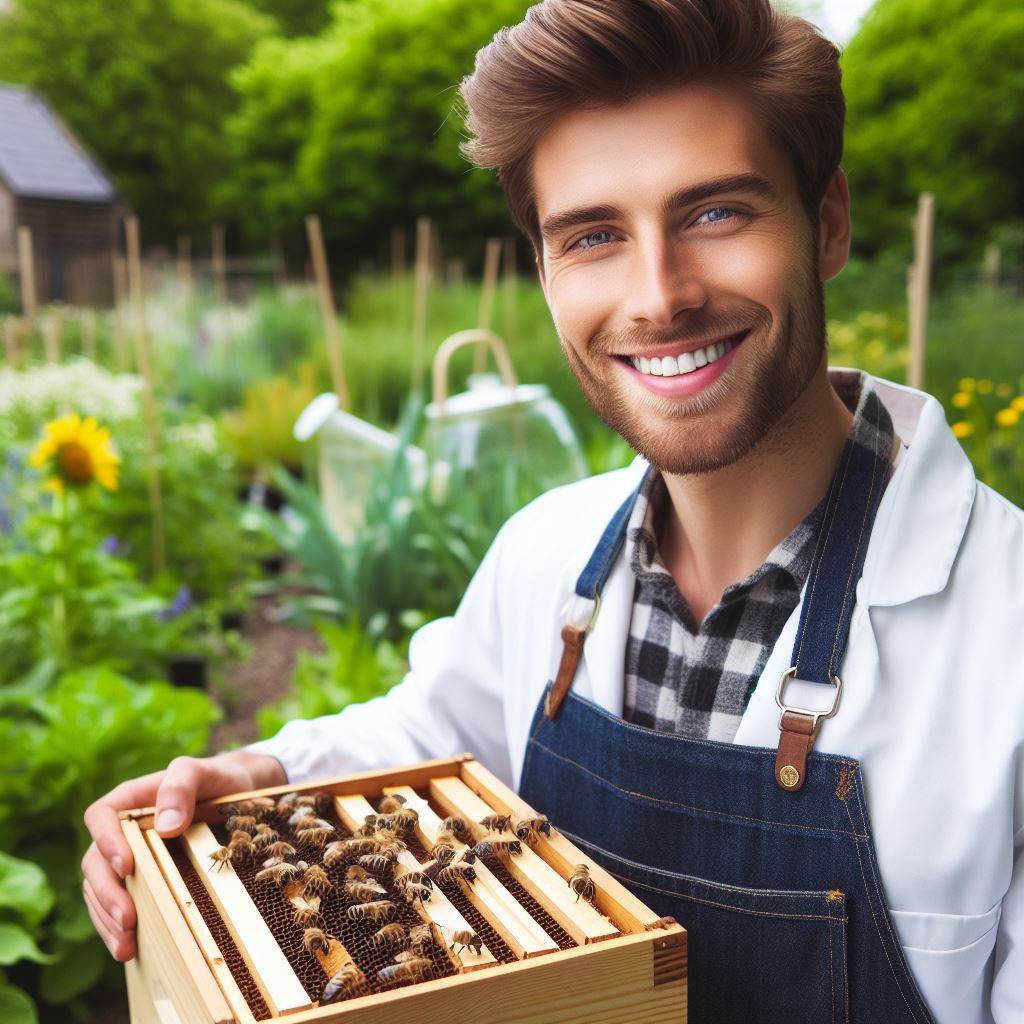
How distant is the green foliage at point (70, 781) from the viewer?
274 cm

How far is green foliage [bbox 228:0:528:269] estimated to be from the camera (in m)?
21.3

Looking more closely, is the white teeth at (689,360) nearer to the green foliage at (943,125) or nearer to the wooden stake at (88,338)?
the wooden stake at (88,338)

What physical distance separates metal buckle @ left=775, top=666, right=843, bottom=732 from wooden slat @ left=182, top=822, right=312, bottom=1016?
2.09ft

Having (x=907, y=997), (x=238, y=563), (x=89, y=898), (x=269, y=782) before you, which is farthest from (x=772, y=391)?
(x=238, y=563)

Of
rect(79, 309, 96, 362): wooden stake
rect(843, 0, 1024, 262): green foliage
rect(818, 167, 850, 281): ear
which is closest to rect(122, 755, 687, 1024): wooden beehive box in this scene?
rect(818, 167, 850, 281): ear

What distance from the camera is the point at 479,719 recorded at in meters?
1.86

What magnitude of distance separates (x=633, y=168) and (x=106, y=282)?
69.6ft

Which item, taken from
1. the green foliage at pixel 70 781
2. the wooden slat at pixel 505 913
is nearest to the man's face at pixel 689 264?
the wooden slat at pixel 505 913

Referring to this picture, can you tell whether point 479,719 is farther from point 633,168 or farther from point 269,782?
point 633,168

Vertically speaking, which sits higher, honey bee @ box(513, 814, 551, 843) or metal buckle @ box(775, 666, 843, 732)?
metal buckle @ box(775, 666, 843, 732)

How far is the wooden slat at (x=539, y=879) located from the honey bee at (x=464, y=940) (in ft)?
0.31

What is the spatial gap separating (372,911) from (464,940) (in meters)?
0.13

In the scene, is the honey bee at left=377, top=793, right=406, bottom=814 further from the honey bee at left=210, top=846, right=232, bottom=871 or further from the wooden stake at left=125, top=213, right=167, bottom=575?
the wooden stake at left=125, top=213, right=167, bottom=575

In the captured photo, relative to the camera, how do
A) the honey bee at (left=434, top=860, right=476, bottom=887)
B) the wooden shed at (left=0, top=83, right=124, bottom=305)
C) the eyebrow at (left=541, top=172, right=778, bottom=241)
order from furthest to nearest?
1. the wooden shed at (left=0, top=83, right=124, bottom=305)
2. the eyebrow at (left=541, top=172, right=778, bottom=241)
3. the honey bee at (left=434, top=860, right=476, bottom=887)
